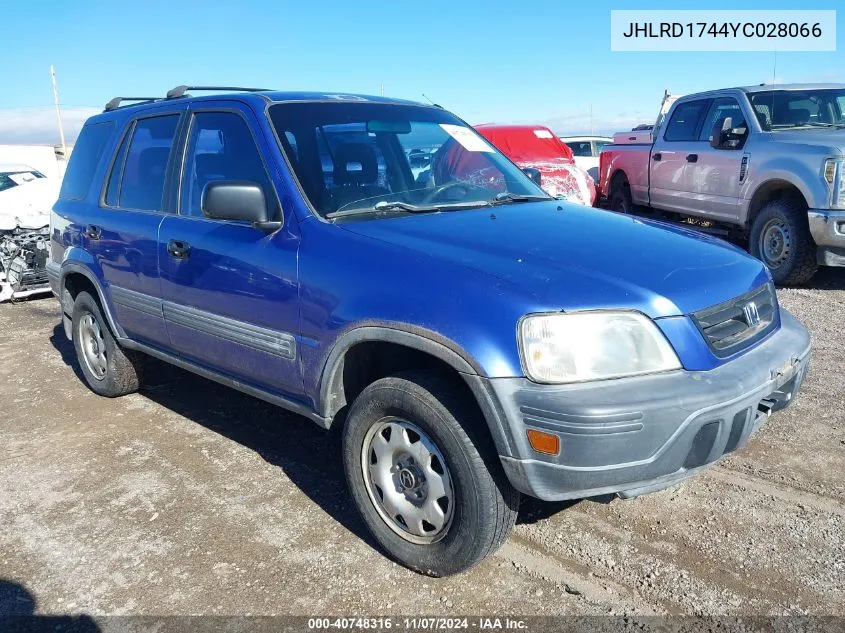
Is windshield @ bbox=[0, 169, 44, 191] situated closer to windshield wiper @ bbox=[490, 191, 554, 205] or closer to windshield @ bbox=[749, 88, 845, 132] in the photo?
windshield wiper @ bbox=[490, 191, 554, 205]

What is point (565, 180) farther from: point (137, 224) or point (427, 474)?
point (427, 474)

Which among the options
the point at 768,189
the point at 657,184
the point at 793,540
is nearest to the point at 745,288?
the point at 793,540

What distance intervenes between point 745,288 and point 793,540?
3.53ft

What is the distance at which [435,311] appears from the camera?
8.02 feet

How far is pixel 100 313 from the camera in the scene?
461 cm

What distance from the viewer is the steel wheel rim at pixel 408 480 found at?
103 inches

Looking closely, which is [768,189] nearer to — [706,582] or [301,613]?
[706,582]

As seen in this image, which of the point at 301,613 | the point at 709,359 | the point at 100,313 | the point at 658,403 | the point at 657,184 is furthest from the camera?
the point at 657,184

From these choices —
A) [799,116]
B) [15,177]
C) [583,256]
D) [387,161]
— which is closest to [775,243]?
[799,116]

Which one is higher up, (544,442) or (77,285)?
(77,285)

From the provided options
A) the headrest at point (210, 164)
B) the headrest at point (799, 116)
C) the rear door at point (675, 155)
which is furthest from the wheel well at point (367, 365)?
the rear door at point (675, 155)

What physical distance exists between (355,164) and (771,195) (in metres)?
5.54

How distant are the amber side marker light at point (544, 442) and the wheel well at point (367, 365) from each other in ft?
1.90

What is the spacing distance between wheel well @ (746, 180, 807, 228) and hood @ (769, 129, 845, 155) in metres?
0.41
